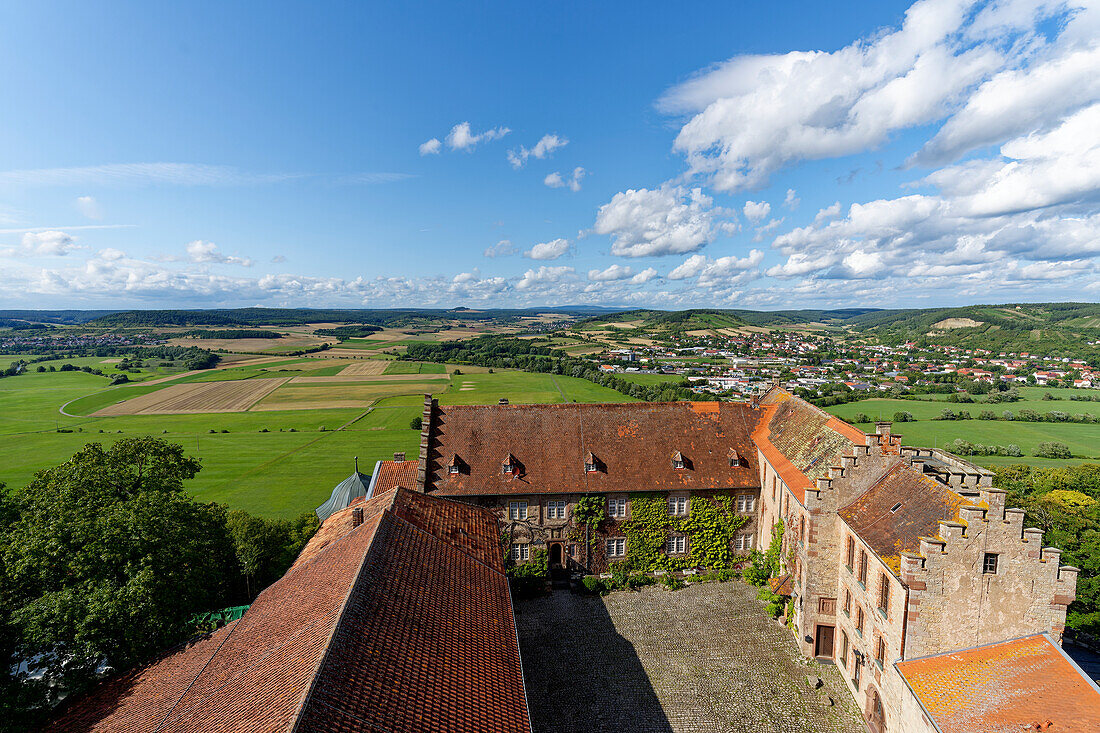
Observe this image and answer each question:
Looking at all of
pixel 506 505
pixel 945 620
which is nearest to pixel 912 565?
pixel 945 620

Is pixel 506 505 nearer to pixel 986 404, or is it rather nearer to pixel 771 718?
pixel 771 718

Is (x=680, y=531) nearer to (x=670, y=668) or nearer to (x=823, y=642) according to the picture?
(x=670, y=668)

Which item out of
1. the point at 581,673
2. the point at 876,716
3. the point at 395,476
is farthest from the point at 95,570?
A: the point at 876,716

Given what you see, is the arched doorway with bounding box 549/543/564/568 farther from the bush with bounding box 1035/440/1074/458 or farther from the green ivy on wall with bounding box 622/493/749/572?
the bush with bounding box 1035/440/1074/458

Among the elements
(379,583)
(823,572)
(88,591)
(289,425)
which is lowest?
(289,425)

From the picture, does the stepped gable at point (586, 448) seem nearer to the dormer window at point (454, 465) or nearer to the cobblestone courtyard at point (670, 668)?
the dormer window at point (454, 465)

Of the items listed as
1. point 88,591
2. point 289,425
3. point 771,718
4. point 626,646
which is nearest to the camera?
point 88,591

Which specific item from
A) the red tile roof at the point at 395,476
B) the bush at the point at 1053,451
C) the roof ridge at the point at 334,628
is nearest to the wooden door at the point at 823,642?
the roof ridge at the point at 334,628

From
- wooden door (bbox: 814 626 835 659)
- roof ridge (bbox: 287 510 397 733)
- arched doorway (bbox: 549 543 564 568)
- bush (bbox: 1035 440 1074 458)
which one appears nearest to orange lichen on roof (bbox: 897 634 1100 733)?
wooden door (bbox: 814 626 835 659)
